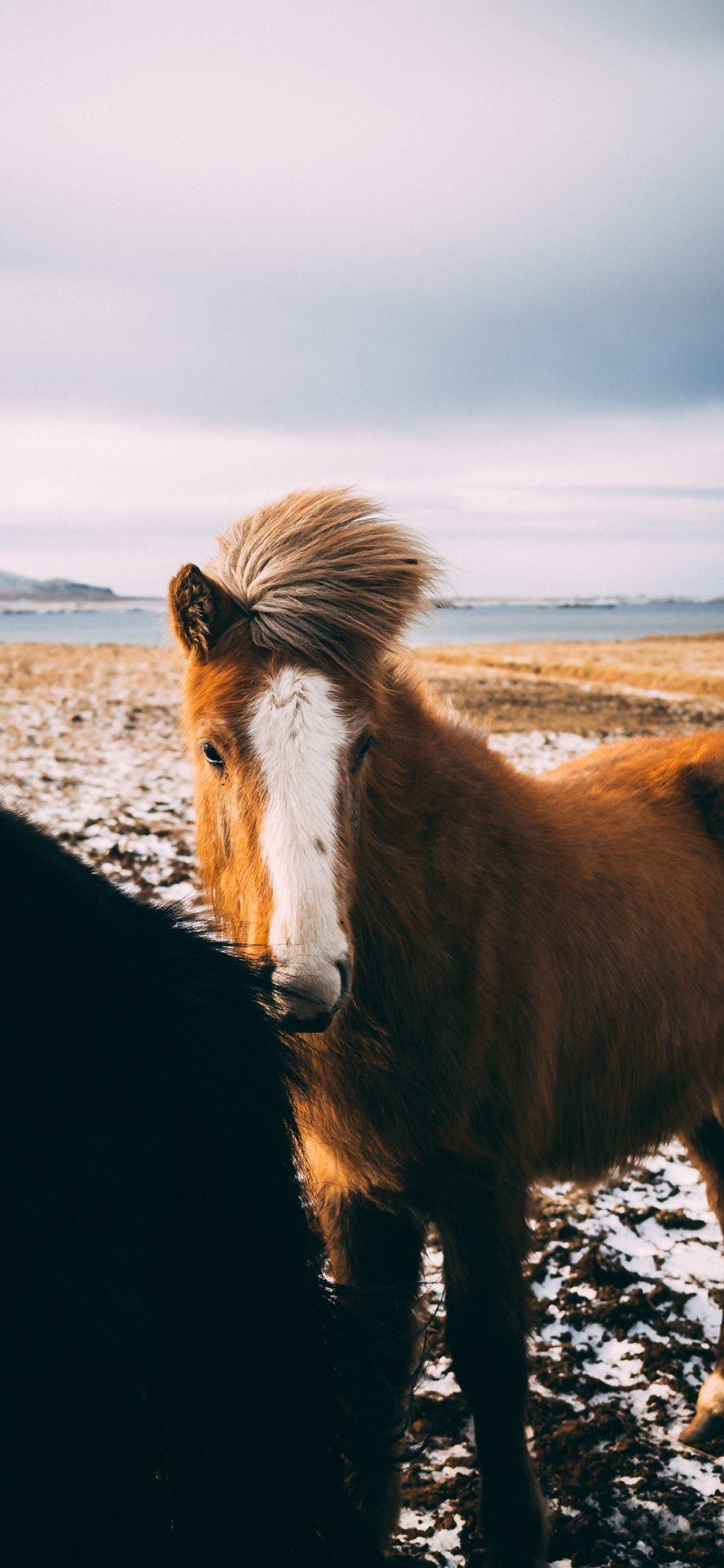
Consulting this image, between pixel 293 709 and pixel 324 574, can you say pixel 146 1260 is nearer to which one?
pixel 293 709

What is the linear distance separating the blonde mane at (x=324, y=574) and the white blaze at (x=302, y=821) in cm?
12

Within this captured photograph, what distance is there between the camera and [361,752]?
1879 millimetres

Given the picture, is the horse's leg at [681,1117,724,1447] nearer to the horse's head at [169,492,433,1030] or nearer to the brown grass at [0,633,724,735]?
the horse's head at [169,492,433,1030]

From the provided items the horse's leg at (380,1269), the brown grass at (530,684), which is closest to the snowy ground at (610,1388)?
the horse's leg at (380,1269)

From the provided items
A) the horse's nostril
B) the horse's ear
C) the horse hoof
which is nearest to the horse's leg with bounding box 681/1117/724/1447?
the horse hoof

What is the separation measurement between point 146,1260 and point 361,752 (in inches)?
46.1

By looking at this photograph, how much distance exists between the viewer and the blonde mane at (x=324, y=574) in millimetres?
1870

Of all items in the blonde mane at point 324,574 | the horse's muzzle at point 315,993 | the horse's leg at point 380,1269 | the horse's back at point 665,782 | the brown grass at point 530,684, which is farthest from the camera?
the brown grass at point 530,684

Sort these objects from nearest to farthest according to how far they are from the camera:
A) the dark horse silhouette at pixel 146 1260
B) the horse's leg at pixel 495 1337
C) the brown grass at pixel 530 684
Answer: the dark horse silhouette at pixel 146 1260
the horse's leg at pixel 495 1337
the brown grass at pixel 530 684

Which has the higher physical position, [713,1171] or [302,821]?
[302,821]

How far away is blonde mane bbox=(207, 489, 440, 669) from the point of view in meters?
1.87

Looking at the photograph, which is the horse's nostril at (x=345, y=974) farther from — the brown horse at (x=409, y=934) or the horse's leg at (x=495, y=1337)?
the horse's leg at (x=495, y=1337)

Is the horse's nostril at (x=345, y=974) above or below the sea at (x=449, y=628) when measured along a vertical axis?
below

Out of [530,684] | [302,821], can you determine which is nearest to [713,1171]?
[302,821]
